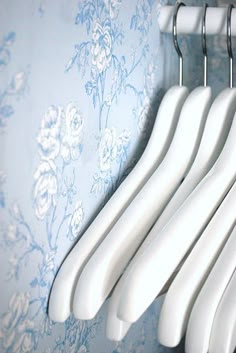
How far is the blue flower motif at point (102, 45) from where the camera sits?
2.01ft

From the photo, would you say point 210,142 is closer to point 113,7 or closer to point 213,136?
point 213,136

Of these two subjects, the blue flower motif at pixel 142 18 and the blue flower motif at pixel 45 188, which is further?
the blue flower motif at pixel 142 18

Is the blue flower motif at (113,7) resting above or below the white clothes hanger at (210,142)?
above

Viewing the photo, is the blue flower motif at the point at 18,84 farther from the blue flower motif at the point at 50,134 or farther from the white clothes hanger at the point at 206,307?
the white clothes hanger at the point at 206,307

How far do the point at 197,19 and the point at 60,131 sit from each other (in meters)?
0.28

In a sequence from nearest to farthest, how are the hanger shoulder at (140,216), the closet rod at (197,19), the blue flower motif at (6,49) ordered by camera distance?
the blue flower motif at (6,49)
the hanger shoulder at (140,216)
the closet rod at (197,19)

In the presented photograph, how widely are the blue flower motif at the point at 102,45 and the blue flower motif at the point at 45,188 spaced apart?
0.48ft

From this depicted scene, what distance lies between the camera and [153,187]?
2.07 feet

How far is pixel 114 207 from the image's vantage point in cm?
63

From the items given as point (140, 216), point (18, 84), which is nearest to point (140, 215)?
point (140, 216)

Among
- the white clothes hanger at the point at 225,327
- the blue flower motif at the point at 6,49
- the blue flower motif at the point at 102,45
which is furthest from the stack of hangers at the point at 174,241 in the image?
the blue flower motif at the point at 6,49

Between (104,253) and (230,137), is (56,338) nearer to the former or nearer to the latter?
(104,253)

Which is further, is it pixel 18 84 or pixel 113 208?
pixel 113 208

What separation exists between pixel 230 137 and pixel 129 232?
167 millimetres
